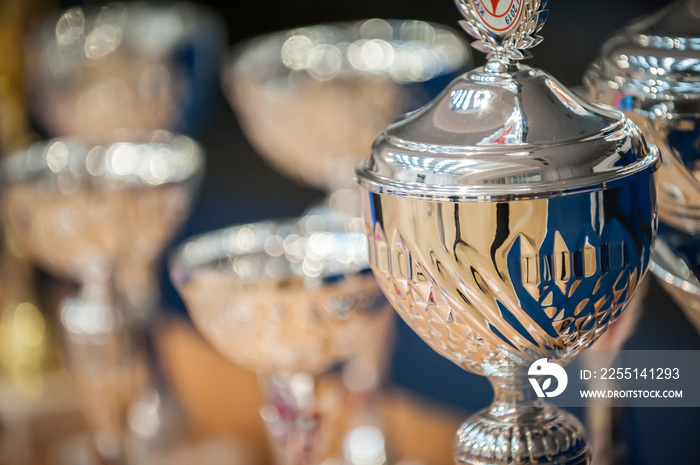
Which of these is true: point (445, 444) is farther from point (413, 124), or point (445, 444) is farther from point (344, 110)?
point (413, 124)

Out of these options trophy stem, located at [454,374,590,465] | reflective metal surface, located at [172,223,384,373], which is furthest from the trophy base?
reflective metal surface, located at [172,223,384,373]

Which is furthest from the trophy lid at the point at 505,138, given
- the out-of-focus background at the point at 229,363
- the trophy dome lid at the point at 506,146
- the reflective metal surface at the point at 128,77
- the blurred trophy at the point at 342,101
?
the reflective metal surface at the point at 128,77

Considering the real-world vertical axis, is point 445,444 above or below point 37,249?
below

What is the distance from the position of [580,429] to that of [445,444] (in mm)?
472

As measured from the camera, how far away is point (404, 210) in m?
0.32

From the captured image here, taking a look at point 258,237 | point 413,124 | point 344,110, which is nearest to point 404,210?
point 413,124

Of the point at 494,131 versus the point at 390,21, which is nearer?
the point at 494,131

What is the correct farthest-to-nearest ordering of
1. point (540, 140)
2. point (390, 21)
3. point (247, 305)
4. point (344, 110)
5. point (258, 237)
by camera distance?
point (390, 21) → point (344, 110) → point (258, 237) → point (247, 305) → point (540, 140)

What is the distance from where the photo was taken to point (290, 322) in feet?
1.82

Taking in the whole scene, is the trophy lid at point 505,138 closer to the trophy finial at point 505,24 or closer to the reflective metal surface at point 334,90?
the trophy finial at point 505,24

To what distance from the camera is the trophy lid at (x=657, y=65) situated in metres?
0.37

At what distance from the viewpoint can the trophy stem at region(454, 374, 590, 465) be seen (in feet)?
1.14

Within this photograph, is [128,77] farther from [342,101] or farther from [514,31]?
[514,31]

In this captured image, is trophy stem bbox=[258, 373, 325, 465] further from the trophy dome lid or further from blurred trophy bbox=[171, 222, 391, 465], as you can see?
the trophy dome lid
